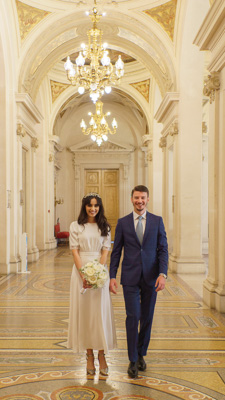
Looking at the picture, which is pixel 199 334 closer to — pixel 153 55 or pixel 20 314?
pixel 20 314

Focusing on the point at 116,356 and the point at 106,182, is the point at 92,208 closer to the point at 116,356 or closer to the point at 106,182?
the point at 116,356

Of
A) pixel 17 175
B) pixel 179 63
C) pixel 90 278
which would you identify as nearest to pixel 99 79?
pixel 179 63

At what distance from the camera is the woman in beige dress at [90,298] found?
3.83m

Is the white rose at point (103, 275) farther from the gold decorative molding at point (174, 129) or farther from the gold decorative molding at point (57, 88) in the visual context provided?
the gold decorative molding at point (57, 88)

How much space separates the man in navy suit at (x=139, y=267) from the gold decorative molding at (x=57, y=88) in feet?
45.1

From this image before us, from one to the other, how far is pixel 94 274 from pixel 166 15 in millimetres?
9049

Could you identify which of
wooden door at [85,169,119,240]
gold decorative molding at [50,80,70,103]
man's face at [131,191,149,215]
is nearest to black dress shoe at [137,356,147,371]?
man's face at [131,191,149,215]

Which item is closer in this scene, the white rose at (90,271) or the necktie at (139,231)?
the white rose at (90,271)

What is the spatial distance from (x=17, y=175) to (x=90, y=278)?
783 centimetres

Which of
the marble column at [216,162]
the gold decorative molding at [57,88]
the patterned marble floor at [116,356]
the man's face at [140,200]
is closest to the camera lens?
the patterned marble floor at [116,356]

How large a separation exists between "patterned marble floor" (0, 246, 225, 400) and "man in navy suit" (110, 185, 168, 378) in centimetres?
34

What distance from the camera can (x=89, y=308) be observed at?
3.85 metres

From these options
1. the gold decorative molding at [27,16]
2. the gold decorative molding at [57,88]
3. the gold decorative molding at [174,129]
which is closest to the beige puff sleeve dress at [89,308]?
the gold decorative molding at [174,129]

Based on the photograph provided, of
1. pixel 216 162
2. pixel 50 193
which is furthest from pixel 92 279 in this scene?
pixel 50 193
